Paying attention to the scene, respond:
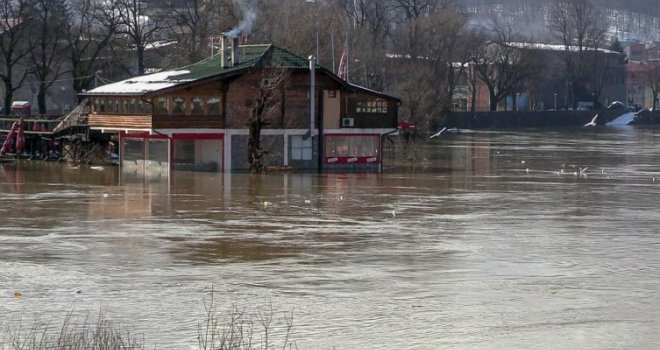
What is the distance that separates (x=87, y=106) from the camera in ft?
212

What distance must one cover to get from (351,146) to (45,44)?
99.5 ft

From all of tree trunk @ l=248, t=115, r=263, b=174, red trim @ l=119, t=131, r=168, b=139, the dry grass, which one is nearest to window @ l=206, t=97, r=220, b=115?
tree trunk @ l=248, t=115, r=263, b=174

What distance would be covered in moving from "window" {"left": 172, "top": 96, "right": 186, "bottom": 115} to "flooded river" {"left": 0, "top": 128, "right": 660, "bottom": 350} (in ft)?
12.9

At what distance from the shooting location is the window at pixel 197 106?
56000mm

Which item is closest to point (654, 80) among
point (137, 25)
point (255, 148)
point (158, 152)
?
point (137, 25)

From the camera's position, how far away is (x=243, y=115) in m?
56.6

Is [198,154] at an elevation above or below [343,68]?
below

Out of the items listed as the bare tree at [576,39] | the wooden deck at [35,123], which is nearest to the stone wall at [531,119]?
the bare tree at [576,39]

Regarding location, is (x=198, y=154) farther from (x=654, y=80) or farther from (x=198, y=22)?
(x=654, y=80)

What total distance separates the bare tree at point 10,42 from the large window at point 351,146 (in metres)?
28.1

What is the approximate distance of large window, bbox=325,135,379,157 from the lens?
194 feet

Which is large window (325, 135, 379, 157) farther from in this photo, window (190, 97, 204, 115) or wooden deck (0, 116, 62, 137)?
wooden deck (0, 116, 62, 137)

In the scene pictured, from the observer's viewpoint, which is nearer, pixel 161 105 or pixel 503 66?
pixel 161 105

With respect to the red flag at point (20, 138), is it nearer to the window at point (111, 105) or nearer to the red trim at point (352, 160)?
the window at point (111, 105)
